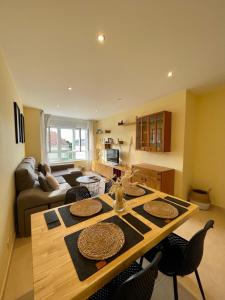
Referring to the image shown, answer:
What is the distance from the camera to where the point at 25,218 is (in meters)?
2.06

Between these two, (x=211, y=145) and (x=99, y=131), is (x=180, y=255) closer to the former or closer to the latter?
(x=211, y=145)

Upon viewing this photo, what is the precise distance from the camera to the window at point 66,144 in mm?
5863

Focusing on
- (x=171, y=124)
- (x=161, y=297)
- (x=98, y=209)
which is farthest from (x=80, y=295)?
(x=171, y=124)

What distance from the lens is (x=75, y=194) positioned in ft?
5.81

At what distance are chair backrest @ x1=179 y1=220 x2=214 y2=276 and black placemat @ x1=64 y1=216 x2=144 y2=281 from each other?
38 cm

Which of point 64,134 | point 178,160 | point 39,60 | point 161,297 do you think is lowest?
point 161,297

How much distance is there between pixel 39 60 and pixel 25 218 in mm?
2309

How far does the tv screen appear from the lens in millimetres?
5008

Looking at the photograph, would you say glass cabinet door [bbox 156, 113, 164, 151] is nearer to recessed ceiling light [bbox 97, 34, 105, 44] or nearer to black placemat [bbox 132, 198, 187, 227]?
black placemat [bbox 132, 198, 187, 227]

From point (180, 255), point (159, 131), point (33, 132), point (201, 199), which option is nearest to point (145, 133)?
point (159, 131)

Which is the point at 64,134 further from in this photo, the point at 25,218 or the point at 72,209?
the point at 72,209

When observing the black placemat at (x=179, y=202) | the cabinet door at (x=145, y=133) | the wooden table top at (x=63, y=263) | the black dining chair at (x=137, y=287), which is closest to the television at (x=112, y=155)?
the cabinet door at (x=145, y=133)

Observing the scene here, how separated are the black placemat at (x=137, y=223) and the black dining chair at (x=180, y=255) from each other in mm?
314

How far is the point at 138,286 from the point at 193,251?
572 mm
